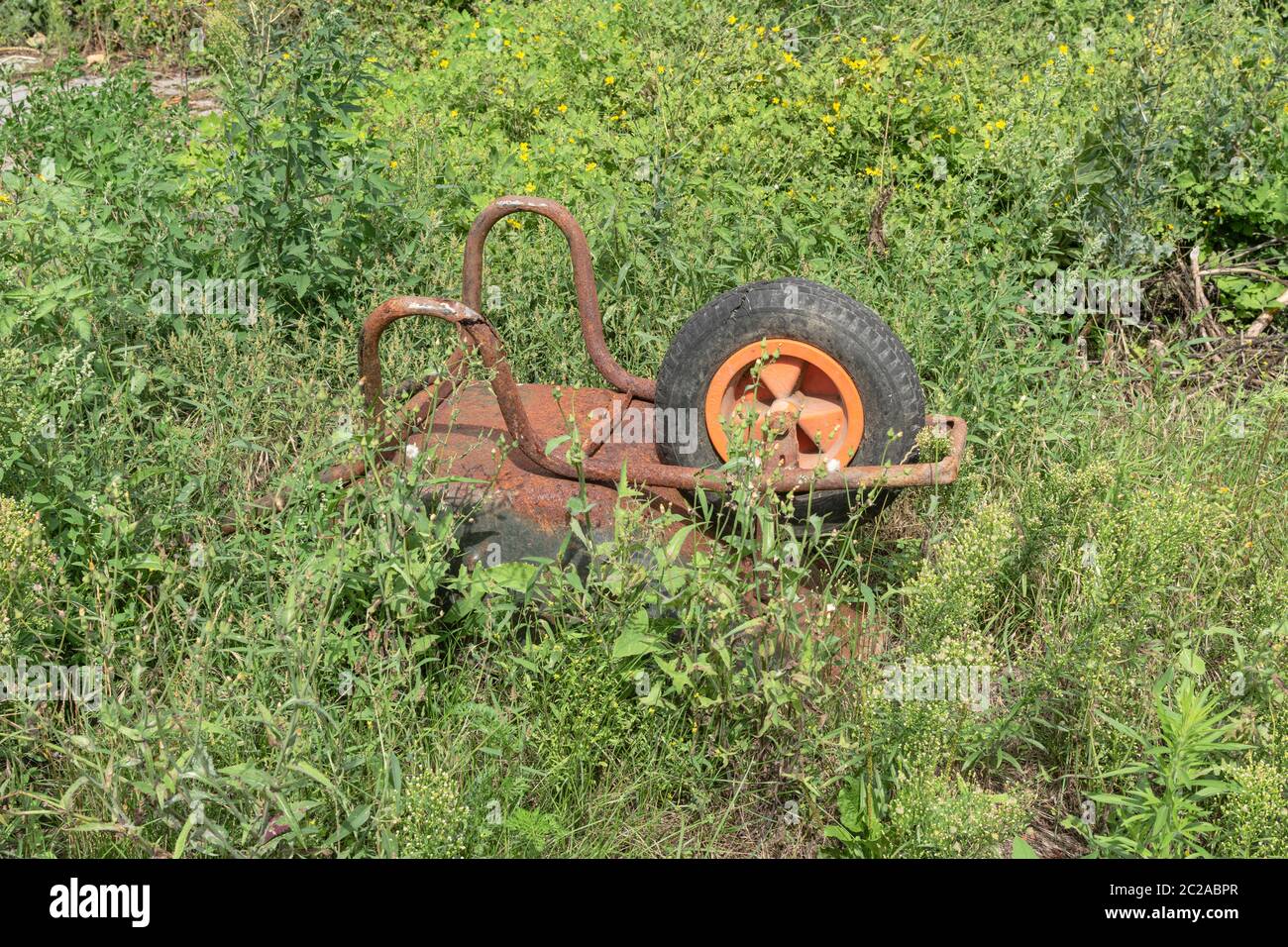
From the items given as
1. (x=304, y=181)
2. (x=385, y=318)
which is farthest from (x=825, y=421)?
(x=304, y=181)

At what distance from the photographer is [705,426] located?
3623 millimetres

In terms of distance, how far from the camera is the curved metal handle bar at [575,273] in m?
3.69

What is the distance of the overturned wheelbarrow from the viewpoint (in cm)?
337

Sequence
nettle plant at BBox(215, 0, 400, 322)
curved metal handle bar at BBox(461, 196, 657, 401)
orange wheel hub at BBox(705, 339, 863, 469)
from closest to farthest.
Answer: orange wheel hub at BBox(705, 339, 863, 469)
curved metal handle bar at BBox(461, 196, 657, 401)
nettle plant at BBox(215, 0, 400, 322)

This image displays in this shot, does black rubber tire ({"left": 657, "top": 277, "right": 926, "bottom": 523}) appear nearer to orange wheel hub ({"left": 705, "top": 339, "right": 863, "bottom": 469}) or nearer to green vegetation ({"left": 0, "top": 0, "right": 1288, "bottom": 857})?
orange wheel hub ({"left": 705, "top": 339, "right": 863, "bottom": 469})

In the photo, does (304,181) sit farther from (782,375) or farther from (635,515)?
(635,515)

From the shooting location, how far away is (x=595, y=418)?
3877 millimetres

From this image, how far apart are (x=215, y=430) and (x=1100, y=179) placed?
3.47 meters

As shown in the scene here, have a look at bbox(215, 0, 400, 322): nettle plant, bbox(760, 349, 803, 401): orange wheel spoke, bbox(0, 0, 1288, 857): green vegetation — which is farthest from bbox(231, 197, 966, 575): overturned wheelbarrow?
bbox(215, 0, 400, 322): nettle plant

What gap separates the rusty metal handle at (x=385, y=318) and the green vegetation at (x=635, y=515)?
180 millimetres

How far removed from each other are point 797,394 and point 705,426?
0.28 m

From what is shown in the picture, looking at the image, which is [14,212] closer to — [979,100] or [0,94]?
[0,94]
